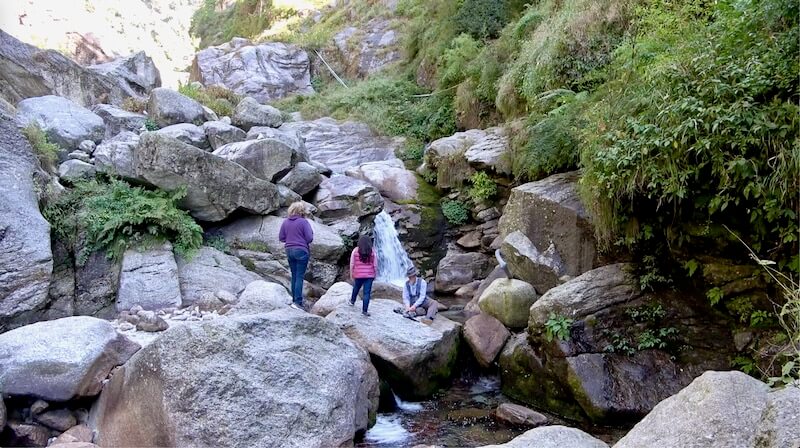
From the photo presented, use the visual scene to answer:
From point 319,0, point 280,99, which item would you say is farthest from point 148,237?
point 319,0

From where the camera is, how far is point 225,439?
516 centimetres

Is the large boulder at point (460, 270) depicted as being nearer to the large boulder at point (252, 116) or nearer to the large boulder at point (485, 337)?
the large boulder at point (485, 337)

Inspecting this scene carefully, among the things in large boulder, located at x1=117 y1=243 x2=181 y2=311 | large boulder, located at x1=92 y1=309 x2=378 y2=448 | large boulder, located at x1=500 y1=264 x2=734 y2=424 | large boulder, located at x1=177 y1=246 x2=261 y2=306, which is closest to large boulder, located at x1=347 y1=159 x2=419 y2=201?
large boulder, located at x1=177 y1=246 x2=261 y2=306

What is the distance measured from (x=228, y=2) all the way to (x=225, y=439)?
121 feet

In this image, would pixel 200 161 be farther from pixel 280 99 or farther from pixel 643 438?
pixel 280 99

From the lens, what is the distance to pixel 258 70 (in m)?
25.2

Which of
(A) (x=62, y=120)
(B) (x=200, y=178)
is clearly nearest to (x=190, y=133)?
(A) (x=62, y=120)

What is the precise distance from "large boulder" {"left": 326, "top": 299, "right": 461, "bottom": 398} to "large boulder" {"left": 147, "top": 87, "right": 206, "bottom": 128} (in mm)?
9559

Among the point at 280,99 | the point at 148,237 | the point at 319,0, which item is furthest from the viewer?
the point at 319,0

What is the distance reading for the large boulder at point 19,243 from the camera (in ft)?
26.3

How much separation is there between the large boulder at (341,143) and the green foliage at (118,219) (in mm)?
6024

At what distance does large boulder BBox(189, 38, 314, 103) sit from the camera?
2448cm

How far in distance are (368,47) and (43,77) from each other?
14511 millimetres

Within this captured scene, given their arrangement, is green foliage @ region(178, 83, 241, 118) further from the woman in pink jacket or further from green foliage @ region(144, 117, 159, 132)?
the woman in pink jacket
